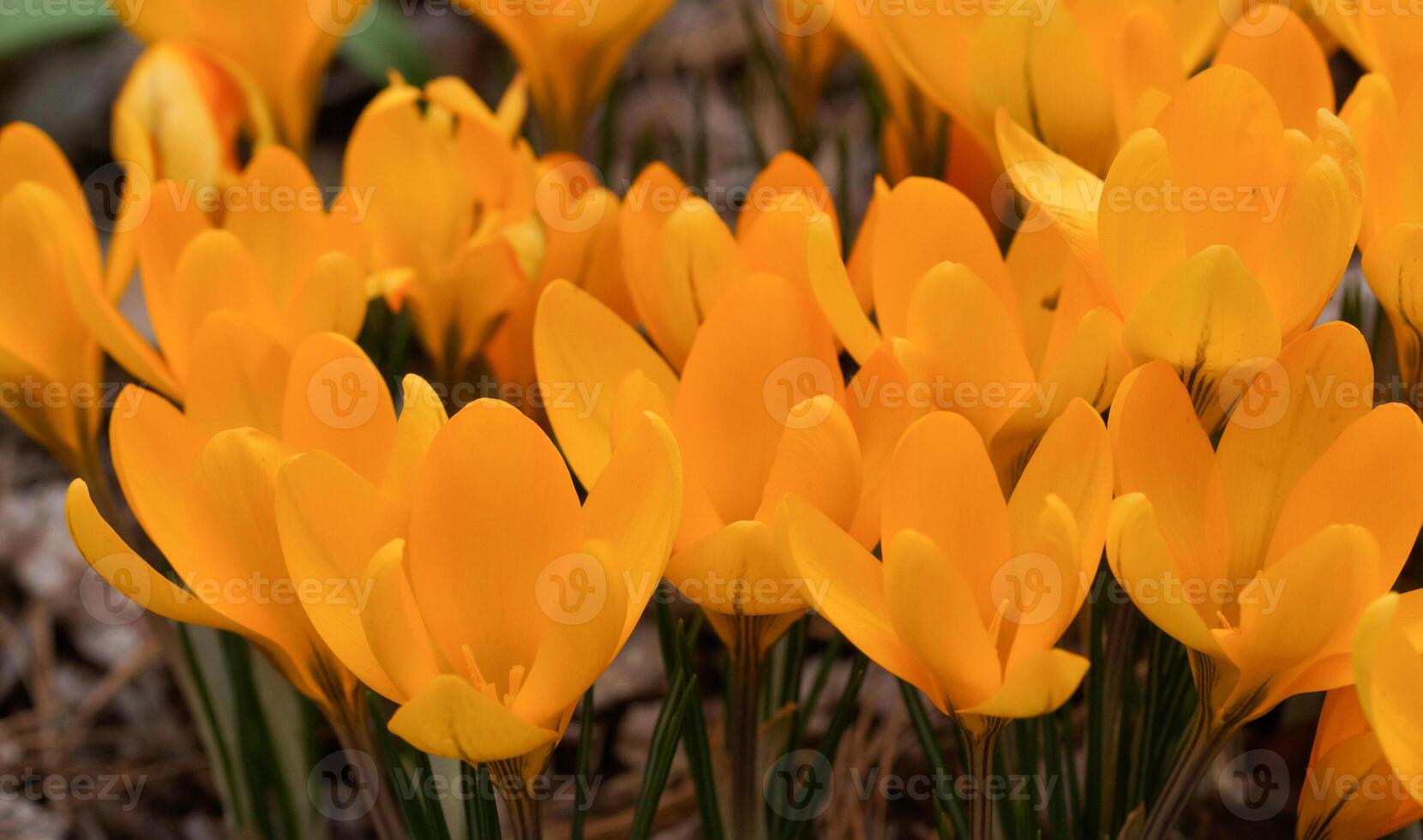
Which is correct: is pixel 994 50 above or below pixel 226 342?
above

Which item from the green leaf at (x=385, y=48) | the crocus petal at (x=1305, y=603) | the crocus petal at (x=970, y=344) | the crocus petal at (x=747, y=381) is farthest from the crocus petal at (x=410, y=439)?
the green leaf at (x=385, y=48)

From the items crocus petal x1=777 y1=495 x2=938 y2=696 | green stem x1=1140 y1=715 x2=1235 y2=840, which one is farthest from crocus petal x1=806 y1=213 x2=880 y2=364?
green stem x1=1140 y1=715 x2=1235 y2=840

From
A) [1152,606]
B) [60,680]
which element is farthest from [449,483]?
[60,680]

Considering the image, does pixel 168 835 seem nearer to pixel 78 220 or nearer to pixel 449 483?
pixel 78 220

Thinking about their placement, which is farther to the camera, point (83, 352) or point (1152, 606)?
point (83, 352)

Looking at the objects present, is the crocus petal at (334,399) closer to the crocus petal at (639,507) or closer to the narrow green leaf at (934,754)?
the crocus petal at (639,507)

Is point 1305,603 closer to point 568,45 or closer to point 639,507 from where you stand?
point 639,507
